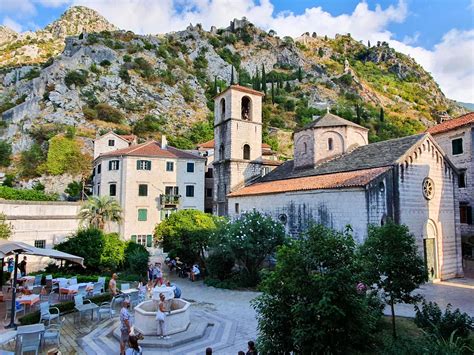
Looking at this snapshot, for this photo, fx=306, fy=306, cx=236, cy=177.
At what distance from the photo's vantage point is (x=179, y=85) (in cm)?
7531

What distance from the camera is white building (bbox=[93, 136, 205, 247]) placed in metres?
33.9

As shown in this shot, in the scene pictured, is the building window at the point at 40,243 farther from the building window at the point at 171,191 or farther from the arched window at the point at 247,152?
the arched window at the point at 247,152

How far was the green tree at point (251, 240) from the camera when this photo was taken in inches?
719

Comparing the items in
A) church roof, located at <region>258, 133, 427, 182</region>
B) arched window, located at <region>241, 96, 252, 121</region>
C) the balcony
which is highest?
arched window, located at <region>241, 96, 252, 121</region>

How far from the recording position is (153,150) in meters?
36.2

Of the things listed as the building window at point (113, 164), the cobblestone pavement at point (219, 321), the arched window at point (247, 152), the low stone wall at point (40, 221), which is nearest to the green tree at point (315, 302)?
the cobblestone pavement at point (219, 321)

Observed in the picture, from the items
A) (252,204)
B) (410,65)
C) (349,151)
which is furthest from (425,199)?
(410,65)

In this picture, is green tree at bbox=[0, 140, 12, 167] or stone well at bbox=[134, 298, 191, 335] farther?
green tree at bbox=[0, 140, 12, 167]

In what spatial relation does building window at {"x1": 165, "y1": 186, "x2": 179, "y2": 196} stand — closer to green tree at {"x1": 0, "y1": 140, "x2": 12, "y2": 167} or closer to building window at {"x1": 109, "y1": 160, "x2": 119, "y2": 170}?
building window at {"x1": 109, "y1": 160, "x2": 119, "y2": 170}

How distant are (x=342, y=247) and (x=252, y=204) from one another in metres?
20.7

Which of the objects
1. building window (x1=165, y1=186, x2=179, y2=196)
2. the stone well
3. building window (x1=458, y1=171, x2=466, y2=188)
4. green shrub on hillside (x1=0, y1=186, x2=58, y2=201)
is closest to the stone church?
building window (x1=458, y1=171, x2=466, y2=188)

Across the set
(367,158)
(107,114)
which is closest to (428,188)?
(367,158)

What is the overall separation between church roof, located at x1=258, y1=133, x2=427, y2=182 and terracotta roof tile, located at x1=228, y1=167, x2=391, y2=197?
69 cm

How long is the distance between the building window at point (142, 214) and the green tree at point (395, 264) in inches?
1131
